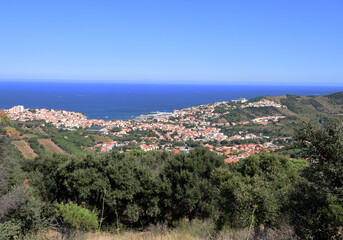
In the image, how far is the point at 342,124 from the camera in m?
4.69

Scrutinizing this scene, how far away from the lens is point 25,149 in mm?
25156

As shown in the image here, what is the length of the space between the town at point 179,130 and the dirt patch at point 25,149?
750 centimetres

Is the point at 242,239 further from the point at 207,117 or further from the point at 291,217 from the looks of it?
the point at 207,117

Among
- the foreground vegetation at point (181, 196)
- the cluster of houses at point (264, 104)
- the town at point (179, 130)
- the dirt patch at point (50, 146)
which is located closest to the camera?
the foreground vegetation at point (181, 196)

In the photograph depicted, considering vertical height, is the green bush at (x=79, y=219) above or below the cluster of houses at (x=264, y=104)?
above

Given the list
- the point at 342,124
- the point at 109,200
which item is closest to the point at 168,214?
the point at 109,200

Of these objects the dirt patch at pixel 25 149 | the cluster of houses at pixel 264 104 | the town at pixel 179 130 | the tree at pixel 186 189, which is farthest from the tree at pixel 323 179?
the cluster of houses at pixel 264 104

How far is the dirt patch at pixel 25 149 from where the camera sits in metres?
23.0

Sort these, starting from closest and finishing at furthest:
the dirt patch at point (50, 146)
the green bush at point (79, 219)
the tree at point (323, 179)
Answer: the tree at point (323, 179) < the green bush at point (79, 219) < the dirt patch at point (50, 146)

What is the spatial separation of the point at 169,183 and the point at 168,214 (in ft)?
4.46

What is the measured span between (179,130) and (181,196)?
135ft

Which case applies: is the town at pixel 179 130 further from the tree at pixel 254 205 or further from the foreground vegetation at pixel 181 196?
the tree at pixel 254 205

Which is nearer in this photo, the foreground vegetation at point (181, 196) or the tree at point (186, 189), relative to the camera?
the foreground vegetation at point (181, 196)

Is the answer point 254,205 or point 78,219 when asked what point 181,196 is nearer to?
point 254,205
